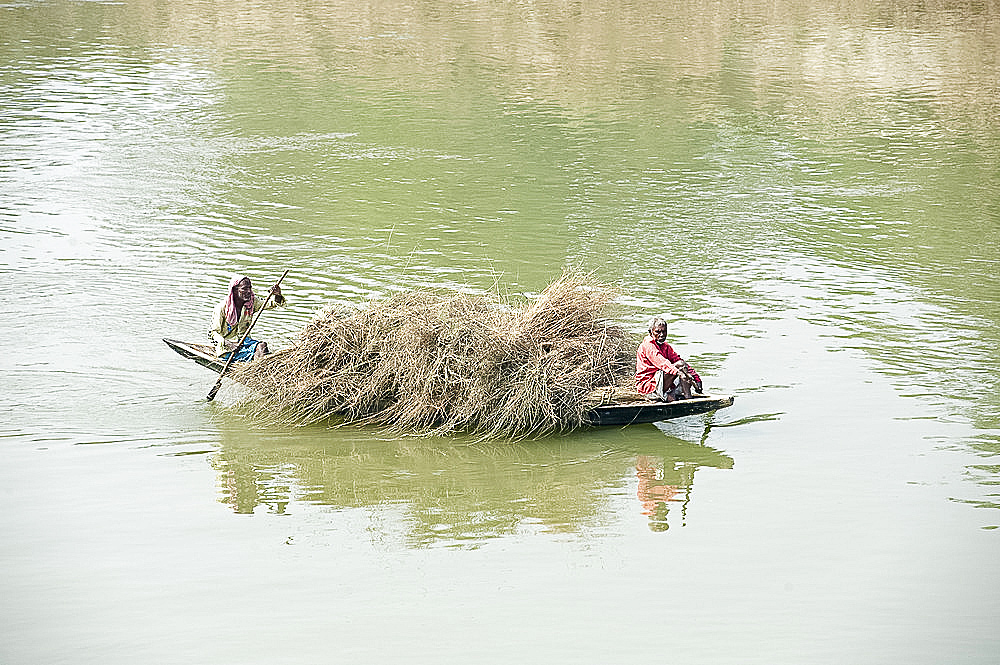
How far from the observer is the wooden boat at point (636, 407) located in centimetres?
994

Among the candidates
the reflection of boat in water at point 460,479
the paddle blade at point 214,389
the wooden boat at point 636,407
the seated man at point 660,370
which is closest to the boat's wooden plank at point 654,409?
the wooden boat at point 636,407

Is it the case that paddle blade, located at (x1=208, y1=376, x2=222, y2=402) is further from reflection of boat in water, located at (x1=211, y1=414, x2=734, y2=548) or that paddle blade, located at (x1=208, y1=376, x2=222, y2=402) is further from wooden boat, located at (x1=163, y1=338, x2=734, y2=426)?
wooden boat, located at (x1=163, y1=338, x2=734, y2=426)

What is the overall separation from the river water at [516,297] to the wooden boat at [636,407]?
0.28 meters

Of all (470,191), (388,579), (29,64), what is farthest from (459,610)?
(29,64)

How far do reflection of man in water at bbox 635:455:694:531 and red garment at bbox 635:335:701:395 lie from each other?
577 mm

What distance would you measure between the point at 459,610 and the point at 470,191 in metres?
11.6

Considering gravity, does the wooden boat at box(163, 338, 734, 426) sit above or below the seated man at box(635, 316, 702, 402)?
below

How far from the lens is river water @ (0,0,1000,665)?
7926 millimetres

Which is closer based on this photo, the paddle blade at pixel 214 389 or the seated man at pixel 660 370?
the seated man at pixel 660 370

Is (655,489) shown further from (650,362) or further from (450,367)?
(450,367)

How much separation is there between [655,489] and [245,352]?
375 cm

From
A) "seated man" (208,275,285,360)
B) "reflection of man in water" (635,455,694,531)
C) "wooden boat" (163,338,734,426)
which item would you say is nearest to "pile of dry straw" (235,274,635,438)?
"wooden boat" (163,338,734,426)

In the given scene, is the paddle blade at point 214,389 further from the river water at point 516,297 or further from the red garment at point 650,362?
the red garment at point 650,362

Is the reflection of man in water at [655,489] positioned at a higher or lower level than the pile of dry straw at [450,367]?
lower
